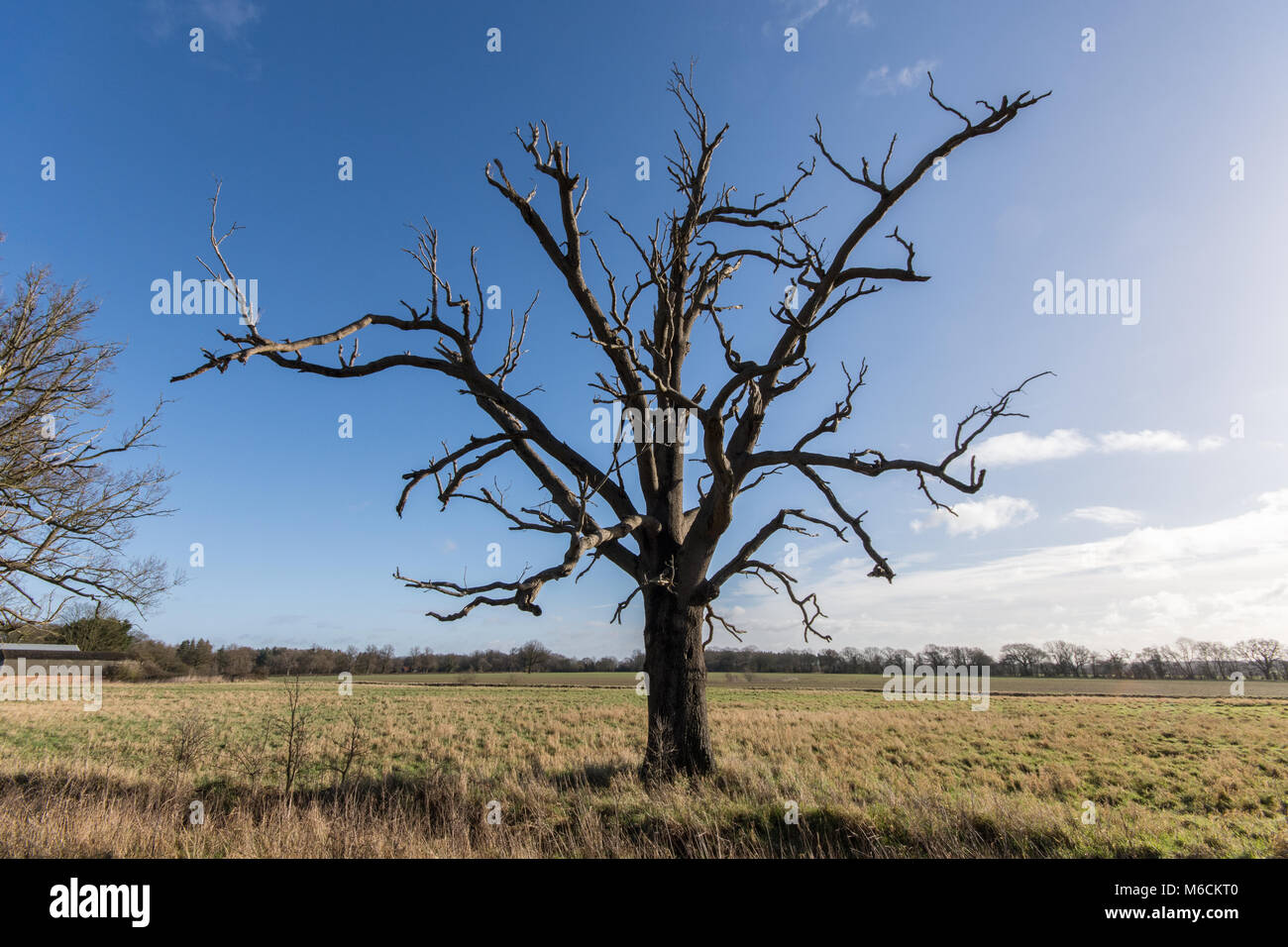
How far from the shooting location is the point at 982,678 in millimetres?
72875

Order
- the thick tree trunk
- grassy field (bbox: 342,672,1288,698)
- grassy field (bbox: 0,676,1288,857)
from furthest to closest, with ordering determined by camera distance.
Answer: grassy field (bbox: 342,672,1288,698) → the thick tree trunk → grassy field (bbox: 0,676,1288,857)

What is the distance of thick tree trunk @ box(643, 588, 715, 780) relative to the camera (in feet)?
27.0

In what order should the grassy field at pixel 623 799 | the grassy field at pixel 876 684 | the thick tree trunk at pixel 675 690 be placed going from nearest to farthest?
1. the grassy field at pixel 623 799
2. the thick tree trunk at pixel 675 690
3. the grassy field at pixel 876 684

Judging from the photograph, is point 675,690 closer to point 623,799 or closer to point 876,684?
point 623,799

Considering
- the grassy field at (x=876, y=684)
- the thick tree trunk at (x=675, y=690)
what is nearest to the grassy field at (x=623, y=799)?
the thick tree trunk at (x=675, y=690)

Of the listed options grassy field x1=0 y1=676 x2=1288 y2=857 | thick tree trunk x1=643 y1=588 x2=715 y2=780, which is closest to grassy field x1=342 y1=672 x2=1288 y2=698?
grassy field x1=0 y1=676 x2=1288 y2=857

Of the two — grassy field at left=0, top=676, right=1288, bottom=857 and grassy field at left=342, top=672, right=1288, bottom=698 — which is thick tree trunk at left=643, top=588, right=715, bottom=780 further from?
grassy field at left=342, top=672, right=1288, bottom=698

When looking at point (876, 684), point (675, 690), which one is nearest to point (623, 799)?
point (675, 690)

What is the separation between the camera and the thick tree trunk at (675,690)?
8.22 meters

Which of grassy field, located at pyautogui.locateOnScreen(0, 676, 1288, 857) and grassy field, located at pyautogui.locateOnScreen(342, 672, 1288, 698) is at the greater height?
grassy field, located at pyautogui.locateOnScreen(0, 676, 1288, 857)

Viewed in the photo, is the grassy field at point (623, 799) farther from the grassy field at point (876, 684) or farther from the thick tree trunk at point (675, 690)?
the grassy field at point (876, 684)
